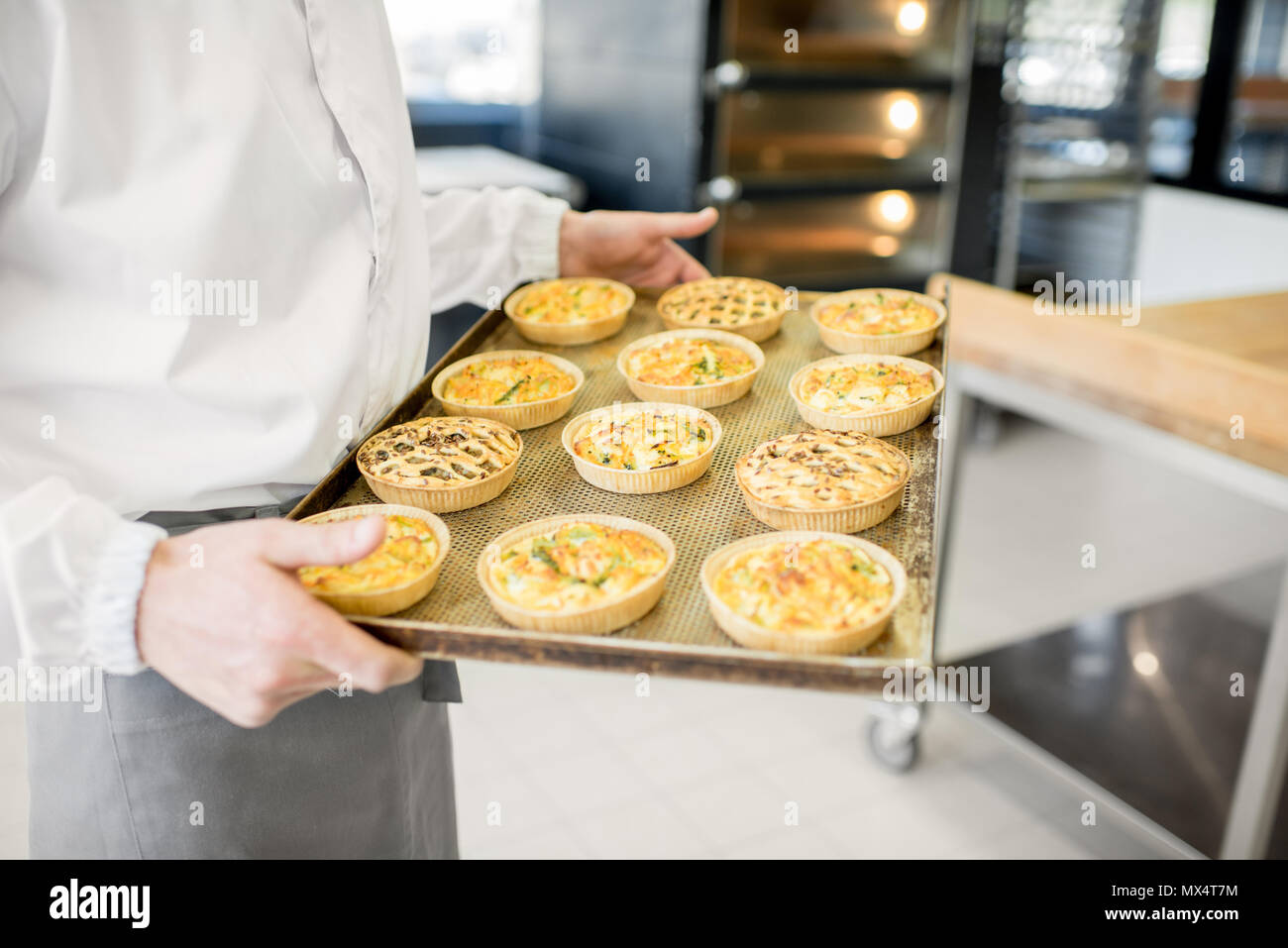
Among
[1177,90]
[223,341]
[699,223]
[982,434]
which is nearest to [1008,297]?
[699,223]

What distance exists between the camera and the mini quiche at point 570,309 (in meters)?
1.96

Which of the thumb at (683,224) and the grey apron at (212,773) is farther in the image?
the thumb at (683,224)

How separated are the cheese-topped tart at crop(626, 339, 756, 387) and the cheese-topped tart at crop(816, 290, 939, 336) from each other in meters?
0.23

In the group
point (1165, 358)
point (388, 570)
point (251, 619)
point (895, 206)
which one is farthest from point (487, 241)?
point (895, 206)

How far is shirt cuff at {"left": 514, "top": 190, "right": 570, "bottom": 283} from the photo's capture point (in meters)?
1.89

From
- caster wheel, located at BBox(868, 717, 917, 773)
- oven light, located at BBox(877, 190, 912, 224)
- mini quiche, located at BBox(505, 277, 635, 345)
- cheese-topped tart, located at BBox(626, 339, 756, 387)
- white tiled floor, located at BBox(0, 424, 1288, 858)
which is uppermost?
oven light, located at BBox(877, 190, 912, 224)

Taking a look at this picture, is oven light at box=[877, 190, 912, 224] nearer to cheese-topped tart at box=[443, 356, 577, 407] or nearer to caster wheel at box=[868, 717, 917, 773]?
caster wheel at box=[868, 717, 917, 773]

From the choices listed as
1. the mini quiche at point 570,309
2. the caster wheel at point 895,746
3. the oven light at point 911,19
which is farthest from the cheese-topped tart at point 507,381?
the oven light at point 911,19

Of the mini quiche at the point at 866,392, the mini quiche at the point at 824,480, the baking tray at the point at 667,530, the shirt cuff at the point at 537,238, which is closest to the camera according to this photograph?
the baking tray at the point at 667,530

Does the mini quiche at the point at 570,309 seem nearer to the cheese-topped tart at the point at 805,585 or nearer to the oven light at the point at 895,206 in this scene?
the cheese-topped tart at the point at 805,585

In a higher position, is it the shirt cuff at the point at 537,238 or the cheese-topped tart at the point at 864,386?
the shirt cuff at the point at 537,238

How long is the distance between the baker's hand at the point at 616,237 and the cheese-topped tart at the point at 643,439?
0.41 metres

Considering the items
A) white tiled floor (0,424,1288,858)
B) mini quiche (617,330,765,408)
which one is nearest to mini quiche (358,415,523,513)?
mini quiche (617,330,765,408)

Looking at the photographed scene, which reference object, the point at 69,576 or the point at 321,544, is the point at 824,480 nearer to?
the point at 321,544
